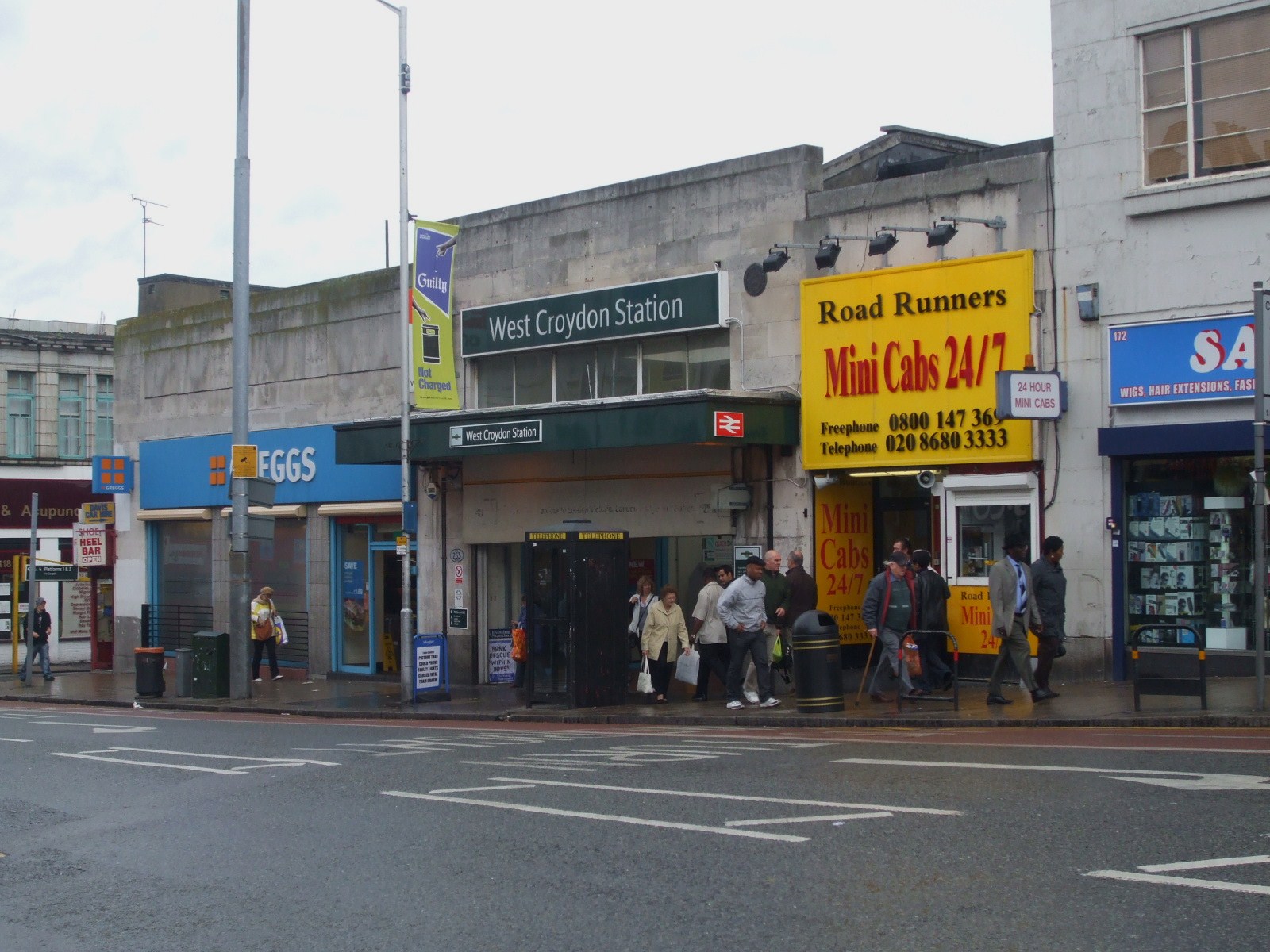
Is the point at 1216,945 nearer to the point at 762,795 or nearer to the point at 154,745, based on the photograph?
the point at 762,795

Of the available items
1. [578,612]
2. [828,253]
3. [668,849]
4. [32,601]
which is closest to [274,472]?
[32,601]

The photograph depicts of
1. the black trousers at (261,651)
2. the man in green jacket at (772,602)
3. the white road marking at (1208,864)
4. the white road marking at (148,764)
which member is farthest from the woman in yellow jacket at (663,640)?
the white road marking at (1208,864)

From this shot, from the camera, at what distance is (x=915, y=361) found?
1897cm

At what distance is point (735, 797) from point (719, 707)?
830 centimetres

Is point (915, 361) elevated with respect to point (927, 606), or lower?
elevated

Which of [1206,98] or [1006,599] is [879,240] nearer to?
[1206,98]

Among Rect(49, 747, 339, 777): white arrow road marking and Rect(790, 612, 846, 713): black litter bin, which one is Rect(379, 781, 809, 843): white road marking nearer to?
Rect(49, 747, 339, 777): white arrow road marking

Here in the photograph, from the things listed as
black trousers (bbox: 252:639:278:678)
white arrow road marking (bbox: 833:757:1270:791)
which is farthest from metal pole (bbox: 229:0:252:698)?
white arrow road marking (bbox: 833:757:1270:791)

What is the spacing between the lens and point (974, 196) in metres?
18.3

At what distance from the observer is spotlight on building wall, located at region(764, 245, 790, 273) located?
20.2m

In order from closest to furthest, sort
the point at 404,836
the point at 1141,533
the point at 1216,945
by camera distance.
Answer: the point at 1216,945 → the point at 404,836 → the point at 1141,533

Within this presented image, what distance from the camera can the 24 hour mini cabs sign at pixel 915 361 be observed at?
1803 cm

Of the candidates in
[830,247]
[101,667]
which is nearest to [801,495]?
[830,247]

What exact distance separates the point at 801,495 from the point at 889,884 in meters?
13.4
